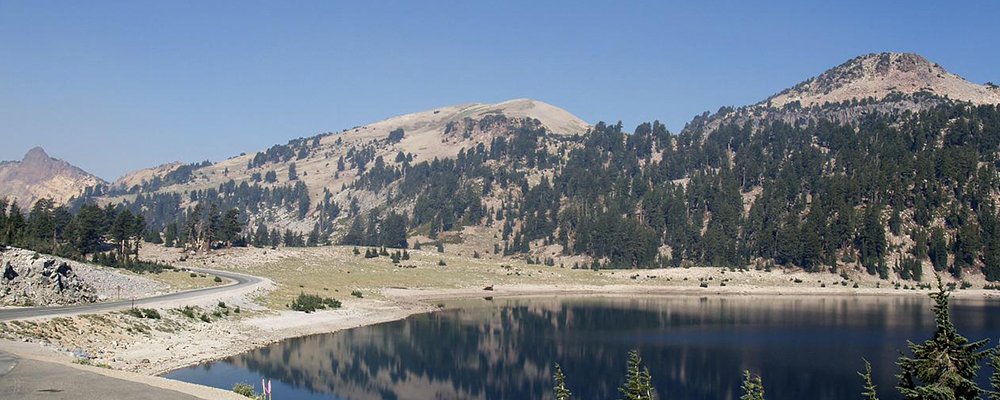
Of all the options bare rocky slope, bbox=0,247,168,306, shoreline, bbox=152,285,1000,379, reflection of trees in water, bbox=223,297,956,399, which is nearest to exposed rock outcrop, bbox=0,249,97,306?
bare rocky slope, bbox=0,247,168,306

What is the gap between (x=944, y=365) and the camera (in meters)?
26.7

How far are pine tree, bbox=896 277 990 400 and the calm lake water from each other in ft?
91.4

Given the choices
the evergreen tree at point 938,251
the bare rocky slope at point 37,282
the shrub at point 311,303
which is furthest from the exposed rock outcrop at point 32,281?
the evergreen tree at point 938,251

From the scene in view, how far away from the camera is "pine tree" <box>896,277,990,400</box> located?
1026 inches

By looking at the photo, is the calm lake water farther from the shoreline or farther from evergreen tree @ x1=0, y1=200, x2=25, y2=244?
evergreen tree @ x1=0, y1=200, x2=25, y2=244

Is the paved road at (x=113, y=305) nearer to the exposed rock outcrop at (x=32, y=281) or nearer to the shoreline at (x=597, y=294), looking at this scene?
the exposed rock outcrop at (x=32, y=281)

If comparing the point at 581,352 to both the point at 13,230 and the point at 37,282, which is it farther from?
the point at 13,230

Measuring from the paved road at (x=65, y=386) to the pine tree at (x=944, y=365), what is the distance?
29722 millimetres

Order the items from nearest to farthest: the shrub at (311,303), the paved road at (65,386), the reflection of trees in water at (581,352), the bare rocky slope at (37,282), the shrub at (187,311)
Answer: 1. the paved road at (65,386)
2. the reflection of trees in water at (581,352)
3. the bare rocky slope at (37,282)
4. the shrub at (187,311)
5. the shrub at (311,303)

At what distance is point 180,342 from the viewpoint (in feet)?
209

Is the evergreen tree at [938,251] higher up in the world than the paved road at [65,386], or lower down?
higher up

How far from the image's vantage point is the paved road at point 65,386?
3189cm

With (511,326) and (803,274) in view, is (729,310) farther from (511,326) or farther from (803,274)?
(803,274)

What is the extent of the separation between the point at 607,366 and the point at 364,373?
21.4 meters
